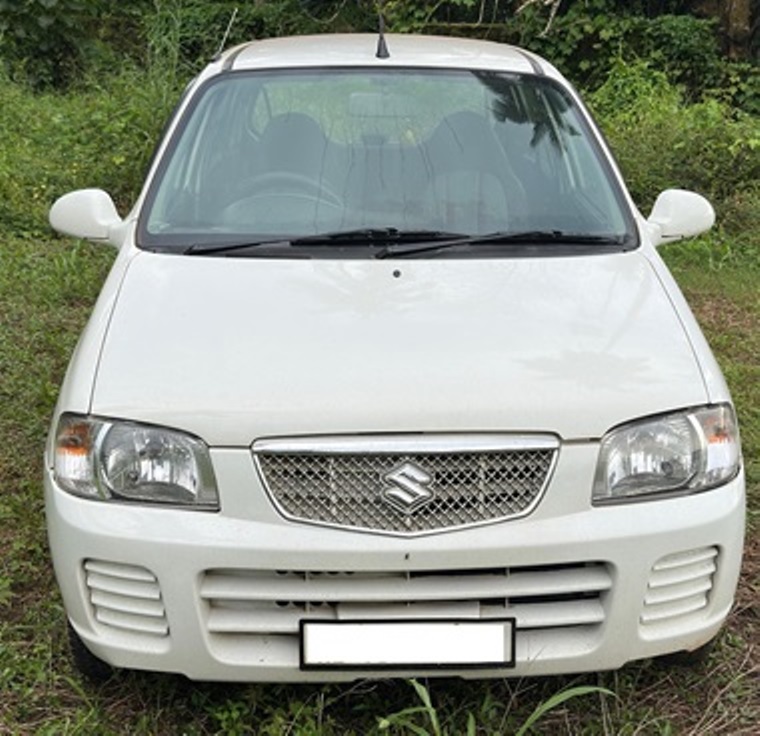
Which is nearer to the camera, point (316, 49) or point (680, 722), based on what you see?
point (680, 722)

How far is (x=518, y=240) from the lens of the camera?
9.92 feet

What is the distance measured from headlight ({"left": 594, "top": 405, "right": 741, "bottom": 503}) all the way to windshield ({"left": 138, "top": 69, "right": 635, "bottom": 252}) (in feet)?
2.78

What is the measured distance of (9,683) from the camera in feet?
8.84

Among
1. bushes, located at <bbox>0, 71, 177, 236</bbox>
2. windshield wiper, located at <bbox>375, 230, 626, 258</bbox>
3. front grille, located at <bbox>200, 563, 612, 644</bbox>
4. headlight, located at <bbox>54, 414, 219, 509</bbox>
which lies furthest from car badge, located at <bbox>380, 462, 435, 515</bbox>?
bushes, located at <bbox>0, 71, 177, 236</bbox>

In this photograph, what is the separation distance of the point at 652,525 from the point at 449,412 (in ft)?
1.55

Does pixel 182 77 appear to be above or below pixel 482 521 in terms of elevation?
below

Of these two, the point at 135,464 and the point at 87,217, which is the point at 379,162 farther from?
the point at 135,464

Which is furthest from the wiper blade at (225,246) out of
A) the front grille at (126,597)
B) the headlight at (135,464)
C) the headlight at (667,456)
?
the headlight at (667,456)

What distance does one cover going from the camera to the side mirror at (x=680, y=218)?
338cm

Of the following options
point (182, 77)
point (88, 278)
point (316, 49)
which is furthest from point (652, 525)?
point (182, 77)

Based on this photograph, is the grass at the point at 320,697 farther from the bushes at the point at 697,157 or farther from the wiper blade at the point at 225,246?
the bushes at the point at 697,157

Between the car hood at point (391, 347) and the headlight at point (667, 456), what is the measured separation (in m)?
0.04

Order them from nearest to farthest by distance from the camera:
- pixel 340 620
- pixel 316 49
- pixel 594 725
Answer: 1. pixel 340 620
2. pixel 594 725
3. pixel 316 49

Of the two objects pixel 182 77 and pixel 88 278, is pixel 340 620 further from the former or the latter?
pixel 182 77
